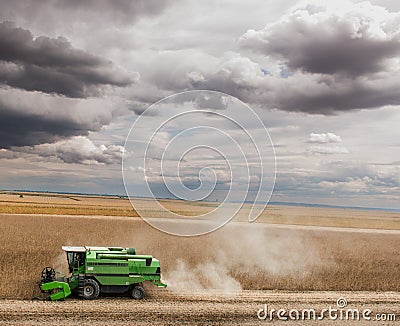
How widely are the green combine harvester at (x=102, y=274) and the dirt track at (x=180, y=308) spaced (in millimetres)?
519

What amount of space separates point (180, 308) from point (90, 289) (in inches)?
150

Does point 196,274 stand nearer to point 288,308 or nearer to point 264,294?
point 264,294

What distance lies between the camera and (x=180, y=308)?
58.6ft

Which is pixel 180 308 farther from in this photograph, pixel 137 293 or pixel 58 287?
pixel 58 287

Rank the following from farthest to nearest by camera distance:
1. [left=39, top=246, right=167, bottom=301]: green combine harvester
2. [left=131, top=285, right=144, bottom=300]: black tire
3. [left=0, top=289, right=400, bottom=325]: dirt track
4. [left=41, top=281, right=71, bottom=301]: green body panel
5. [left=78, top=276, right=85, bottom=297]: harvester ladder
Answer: [left=131, top=285, right=144, bottom=300]: black tire, [left=39, top=246, right=167, bottom=301]: green combine harvester, [left=78, top=276, right=85, bottom=297]: harvester ladder, [left=41, top=281, right=71, bottom=301]: green body panel, [left=0, top=289, right=400, bottom=325]: dirt track

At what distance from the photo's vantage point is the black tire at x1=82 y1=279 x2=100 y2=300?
1838cm

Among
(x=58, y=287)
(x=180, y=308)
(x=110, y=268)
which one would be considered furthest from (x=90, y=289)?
(x=180, y=308)

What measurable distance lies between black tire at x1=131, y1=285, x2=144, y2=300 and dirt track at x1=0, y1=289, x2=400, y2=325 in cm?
37

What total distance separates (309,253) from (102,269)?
789 inches

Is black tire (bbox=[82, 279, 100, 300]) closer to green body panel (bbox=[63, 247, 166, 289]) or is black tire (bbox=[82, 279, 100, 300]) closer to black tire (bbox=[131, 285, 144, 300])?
green body panel (bbox=[63, 247, 166, 289])

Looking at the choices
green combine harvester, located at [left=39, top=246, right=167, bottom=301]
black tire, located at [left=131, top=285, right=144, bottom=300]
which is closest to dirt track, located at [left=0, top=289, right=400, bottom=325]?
black tire, located at [left=131, top=285, right=144, bottom=300]

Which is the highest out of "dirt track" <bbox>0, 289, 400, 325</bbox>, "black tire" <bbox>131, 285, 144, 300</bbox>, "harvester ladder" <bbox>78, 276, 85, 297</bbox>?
"harvester ladder" <bbox>78, 276, 85, 297</bbox>

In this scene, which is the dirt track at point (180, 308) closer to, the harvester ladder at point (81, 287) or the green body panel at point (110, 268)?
the harvester ladder at point (81, 287)

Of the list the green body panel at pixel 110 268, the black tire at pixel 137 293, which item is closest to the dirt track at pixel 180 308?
the black tire at pixel 137 293
